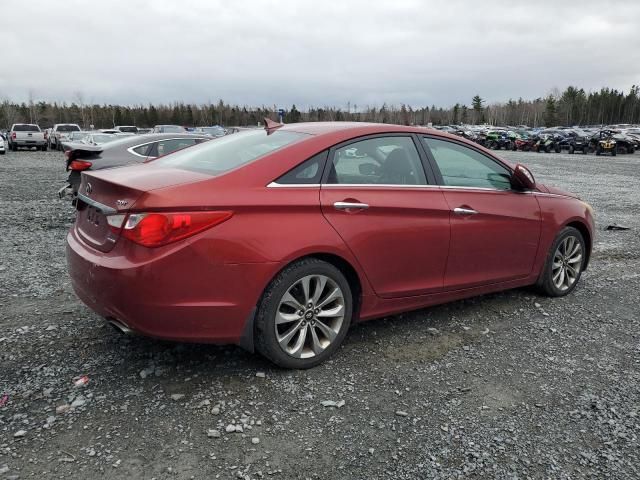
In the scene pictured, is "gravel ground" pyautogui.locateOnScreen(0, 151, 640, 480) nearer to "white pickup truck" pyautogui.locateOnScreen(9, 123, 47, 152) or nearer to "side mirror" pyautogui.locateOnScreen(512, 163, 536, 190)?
"side mirror" pyautogui.locateOnScreen(512, 163, 536, 190)

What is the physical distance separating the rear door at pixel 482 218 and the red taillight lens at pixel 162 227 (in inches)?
77.3

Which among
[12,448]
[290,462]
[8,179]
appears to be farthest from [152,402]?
[8,179]

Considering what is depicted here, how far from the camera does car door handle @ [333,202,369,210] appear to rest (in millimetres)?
3431

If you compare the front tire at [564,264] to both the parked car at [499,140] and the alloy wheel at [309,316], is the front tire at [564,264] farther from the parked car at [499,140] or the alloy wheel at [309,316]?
the parked car at [499,140]

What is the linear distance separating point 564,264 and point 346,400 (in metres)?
2.97

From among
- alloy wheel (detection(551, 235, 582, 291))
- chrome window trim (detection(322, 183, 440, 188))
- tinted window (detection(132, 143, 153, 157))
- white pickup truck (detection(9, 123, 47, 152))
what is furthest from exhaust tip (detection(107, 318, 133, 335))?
white pickup truck (detection(9, 123, 47, 152))

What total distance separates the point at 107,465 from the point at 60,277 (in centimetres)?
325

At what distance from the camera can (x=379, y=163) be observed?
3.81 m

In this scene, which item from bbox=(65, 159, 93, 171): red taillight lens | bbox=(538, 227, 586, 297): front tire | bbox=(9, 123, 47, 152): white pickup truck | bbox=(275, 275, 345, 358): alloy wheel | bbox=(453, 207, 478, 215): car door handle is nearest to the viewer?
bbox=(275, 275, 345, 358): alloy wheel

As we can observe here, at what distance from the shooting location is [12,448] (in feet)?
8.53

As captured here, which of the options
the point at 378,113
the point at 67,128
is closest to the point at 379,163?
the point at 67,128

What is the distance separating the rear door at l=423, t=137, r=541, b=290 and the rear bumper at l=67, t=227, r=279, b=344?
163 centimetres

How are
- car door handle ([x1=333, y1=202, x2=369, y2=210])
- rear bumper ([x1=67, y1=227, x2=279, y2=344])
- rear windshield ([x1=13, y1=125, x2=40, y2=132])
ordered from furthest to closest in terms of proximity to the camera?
rear windshield ([x1=13, y1=125, x2=40, y2=132]) → car door handle ([x1=333, y1=202, x2=369, y2=210]) → rear bumper ([x1=67, y1=227, x2=279, y2=344])

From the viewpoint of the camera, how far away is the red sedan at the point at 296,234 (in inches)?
116
